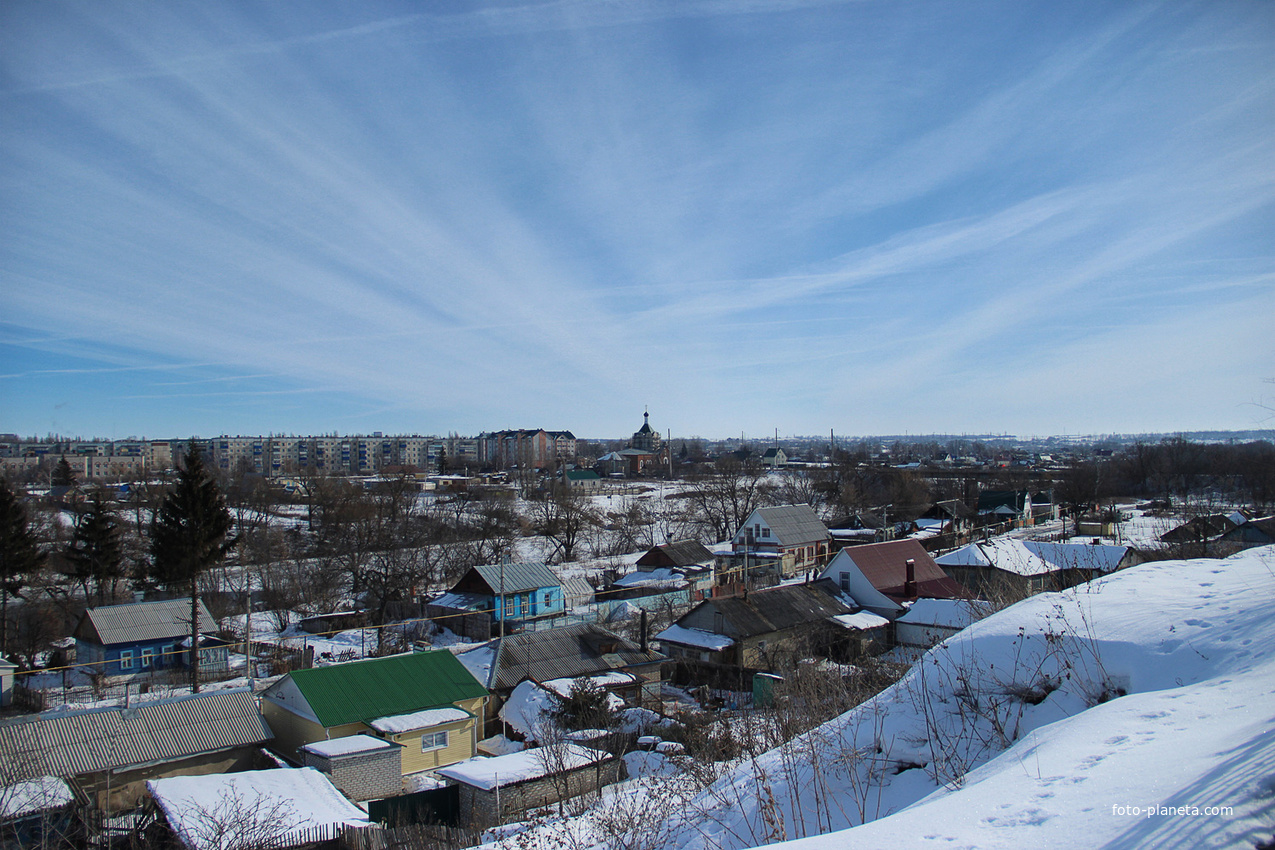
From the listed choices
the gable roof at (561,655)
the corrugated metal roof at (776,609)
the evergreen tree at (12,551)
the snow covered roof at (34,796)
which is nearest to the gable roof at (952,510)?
the corrugated metal roof at (776,609)

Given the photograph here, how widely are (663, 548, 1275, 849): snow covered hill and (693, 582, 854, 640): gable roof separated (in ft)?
44.7

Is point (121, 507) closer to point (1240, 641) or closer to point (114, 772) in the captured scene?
point (114, 772)

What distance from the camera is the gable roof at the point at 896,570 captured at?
24.8 meters

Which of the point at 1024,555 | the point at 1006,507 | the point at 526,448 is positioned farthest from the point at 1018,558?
the point at 526,448

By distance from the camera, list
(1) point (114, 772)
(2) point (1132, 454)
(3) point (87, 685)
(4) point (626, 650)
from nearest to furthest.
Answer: (1) point (114, 772), (4) point (626, 650), (3) point (87, 685), (2) point (1132, 454)

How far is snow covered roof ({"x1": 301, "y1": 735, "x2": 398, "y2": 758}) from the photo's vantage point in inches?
523

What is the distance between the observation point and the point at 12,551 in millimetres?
26734

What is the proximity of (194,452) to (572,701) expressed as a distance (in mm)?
17982

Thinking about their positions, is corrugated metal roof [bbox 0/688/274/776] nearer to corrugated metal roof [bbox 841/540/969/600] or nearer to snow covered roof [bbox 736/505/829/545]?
corrugated metal roof [bbox 841/540/969/600]

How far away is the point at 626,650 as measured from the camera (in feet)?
65.9

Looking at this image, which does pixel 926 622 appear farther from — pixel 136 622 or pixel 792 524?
pixel 136 622

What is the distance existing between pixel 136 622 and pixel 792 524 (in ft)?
93.0

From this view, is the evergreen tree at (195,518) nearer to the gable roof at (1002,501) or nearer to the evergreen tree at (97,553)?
the evergreen tree at (97,553)

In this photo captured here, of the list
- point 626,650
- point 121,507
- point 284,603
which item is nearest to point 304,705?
point 626,650
